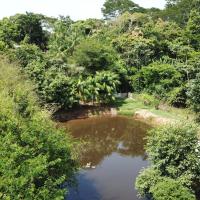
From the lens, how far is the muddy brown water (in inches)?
807

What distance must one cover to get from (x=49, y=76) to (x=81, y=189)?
14.9 meters

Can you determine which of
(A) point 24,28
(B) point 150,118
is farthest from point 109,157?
(A) point 24,28

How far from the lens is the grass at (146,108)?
1277 inches

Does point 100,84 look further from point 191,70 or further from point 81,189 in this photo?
point 81,189

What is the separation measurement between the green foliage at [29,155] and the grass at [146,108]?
16915 millimetres

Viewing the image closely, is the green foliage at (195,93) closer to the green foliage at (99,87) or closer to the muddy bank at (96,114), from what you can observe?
the muddy bank at (96,114)

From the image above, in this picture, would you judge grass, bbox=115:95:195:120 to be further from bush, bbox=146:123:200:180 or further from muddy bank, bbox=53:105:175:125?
bush, bbox=146:123:200:180

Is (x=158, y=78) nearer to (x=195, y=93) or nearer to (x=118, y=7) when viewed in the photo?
(x=195, y=93)

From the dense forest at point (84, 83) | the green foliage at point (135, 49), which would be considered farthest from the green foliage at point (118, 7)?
the green foliage at point (135, 49)

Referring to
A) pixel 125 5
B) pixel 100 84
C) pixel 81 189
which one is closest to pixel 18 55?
pixel 100 84

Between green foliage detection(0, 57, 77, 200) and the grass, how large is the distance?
55.5ft

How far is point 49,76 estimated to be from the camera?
3369 centimetres

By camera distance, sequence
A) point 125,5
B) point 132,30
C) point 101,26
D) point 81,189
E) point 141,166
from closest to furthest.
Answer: point 81,189 → point 141,166 → point 132,30 → point 101,26 → point 125,5

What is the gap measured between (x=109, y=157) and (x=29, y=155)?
46.4 ft
